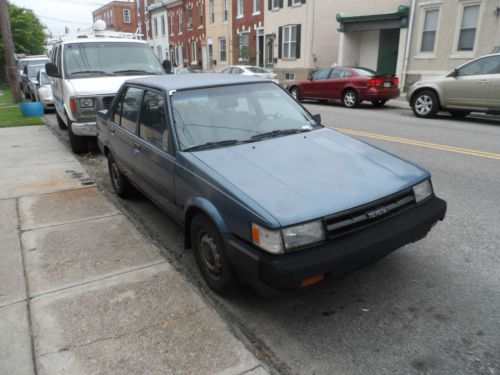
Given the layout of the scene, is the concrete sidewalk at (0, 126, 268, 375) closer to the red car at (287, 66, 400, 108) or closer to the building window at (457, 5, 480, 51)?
the red car at (287, 66, 400, 108)

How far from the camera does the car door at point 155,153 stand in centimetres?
364

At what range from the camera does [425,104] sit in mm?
11961

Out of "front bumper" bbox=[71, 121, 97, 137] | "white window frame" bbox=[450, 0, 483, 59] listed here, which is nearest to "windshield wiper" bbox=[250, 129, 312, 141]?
"front bumper" bbox=[71, 121, 97, 137]

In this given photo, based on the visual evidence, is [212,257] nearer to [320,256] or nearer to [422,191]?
[320,256]

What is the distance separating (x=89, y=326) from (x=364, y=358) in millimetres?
1900

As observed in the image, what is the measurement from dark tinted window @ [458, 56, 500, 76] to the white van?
803cm

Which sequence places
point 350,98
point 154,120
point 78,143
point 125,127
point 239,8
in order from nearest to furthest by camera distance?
point 154,120, point 125,127, point 78,143, point 350,98, point 239,8

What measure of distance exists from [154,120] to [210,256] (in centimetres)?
157

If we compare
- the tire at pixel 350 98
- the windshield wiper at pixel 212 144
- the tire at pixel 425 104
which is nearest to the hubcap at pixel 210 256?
the windshield wiper at pixel 212 144

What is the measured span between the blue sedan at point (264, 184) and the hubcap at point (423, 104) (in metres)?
8.91

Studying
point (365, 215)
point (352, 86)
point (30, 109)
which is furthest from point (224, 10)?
point (365, 215)

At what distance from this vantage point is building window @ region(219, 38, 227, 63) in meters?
33.5

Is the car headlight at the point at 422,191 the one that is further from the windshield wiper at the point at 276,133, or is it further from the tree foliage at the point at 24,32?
the tree foliage at the point at 24,32

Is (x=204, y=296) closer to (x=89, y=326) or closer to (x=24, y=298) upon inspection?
(x=89, y=326)
